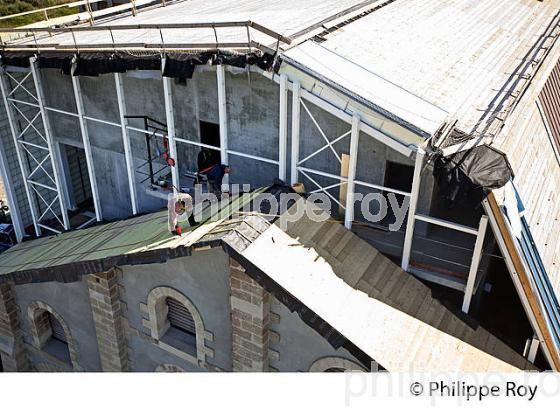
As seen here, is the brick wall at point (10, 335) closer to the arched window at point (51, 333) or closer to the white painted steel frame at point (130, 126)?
the arched window at point (51, 333)

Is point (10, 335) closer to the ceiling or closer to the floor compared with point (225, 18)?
closer to the floor

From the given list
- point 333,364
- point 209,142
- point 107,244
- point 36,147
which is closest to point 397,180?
point 209,142

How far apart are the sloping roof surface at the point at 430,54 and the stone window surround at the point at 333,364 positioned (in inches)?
244

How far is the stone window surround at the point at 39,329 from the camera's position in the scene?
1788 cm

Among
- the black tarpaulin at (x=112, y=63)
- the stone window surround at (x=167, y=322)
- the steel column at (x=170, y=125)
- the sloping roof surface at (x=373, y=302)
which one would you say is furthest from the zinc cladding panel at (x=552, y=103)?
the stone window surround at (x=167, y=322)

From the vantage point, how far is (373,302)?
42.7ft

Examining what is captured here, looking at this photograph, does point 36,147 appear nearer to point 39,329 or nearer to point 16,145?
point 16,145

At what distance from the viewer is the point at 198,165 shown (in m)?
18.5

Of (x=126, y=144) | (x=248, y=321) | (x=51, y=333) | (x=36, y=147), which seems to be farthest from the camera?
(x=36, y=147)

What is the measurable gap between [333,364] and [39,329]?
12.0m

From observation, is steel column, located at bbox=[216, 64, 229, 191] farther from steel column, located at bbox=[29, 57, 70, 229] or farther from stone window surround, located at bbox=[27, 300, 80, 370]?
steel column, located at bbox=[29, 57, 70, 229]

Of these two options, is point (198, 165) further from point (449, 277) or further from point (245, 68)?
point (449, 277)

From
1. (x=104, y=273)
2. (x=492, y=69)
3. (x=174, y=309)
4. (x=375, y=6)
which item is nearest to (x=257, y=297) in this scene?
(x=174, y=309)

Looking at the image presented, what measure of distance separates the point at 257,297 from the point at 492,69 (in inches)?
521
